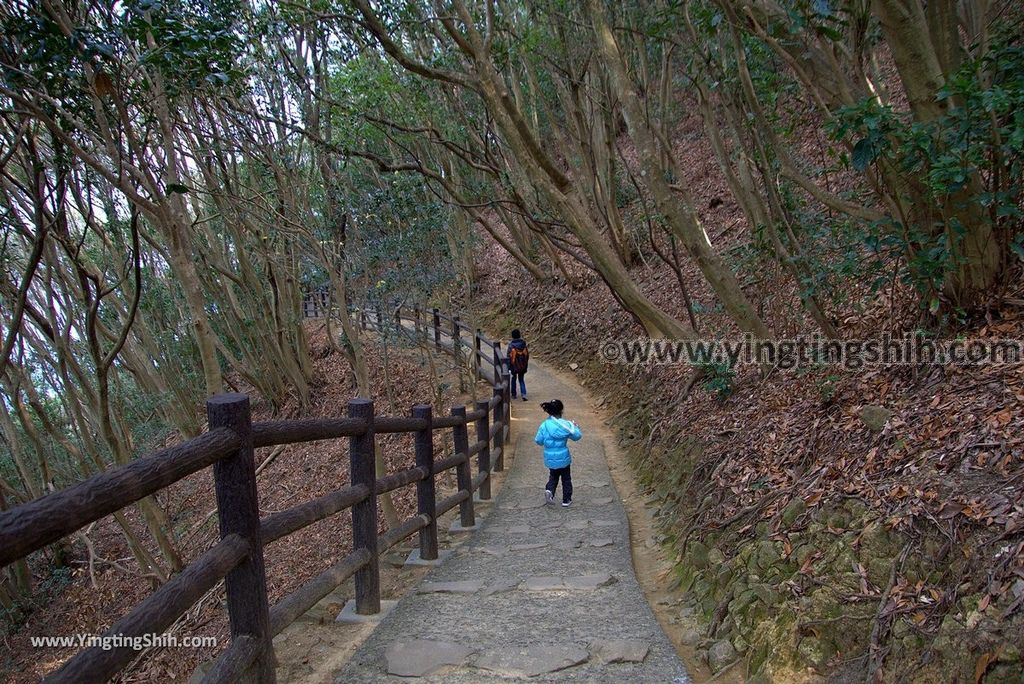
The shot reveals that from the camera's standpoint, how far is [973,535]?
3129mm

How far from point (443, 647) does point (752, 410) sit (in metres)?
4.59

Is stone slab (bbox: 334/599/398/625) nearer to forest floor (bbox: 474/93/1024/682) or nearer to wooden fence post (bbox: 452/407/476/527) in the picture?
forest floor (bbox: 474/93/1024/682)

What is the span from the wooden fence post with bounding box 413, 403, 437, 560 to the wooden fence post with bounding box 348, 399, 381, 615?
4.28 ft

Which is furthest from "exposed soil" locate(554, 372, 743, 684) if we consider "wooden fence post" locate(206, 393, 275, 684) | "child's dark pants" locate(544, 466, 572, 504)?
"wooden fence post" locate(206, 393, 275, 684)

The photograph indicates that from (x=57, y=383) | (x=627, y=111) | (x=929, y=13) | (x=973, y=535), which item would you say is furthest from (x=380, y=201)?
(x=973, y=535)

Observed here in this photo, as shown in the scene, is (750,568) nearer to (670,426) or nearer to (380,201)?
(670,426)

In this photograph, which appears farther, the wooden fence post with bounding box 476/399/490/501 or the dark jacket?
the dark jacket

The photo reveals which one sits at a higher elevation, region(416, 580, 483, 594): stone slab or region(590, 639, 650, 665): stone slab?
region(590, 639, 650, 665): stone slab

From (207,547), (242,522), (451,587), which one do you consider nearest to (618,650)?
(451,587)

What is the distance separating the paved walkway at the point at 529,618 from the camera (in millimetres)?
3438

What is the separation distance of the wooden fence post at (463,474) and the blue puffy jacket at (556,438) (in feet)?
3.62

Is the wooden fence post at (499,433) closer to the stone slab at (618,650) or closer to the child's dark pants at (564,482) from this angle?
the child's dark pants at (564,482)

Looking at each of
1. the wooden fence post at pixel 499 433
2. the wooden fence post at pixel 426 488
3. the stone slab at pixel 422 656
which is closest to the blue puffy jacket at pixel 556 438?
the wooden fence post at pixel 499 433

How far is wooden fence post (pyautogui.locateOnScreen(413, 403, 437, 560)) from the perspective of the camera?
541 centimetres
